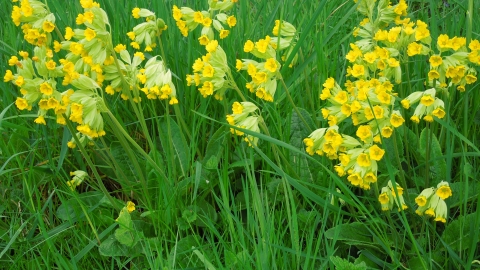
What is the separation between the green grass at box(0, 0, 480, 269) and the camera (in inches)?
67.1

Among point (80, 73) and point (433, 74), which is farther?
point (80, 73)

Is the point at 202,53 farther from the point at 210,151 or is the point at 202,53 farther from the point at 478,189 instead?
the point at 478,189

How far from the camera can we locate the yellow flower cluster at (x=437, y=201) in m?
1.65

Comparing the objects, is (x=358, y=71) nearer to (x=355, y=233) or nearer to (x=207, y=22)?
(x=355, y=233)

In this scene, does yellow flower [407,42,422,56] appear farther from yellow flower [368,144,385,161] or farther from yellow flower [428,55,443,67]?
yellow flower [368,144,385,161]

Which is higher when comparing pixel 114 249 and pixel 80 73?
pixel 80 73

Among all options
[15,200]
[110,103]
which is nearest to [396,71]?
[110,103]

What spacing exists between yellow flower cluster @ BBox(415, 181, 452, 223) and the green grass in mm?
56

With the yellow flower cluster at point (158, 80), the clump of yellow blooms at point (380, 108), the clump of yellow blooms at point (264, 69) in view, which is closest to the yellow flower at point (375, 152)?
the clump of yellow blooms at point (380, 108)

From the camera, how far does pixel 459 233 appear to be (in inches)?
70.1

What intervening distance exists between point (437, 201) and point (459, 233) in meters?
0.19

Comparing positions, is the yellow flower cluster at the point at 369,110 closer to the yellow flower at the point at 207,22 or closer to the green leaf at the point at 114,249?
the yellow flower at the point at 207,22

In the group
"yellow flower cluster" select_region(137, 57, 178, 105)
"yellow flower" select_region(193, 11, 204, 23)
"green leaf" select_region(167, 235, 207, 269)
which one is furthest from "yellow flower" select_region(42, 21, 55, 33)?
"green leaf" select_region(167, 235, 207, 269)

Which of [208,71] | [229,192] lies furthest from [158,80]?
[229,192]
